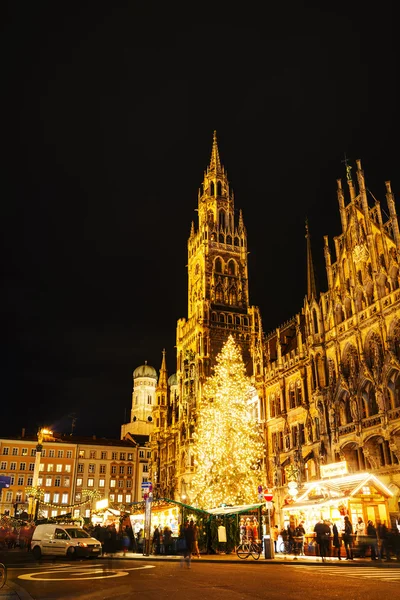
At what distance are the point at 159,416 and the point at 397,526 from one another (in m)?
57.0

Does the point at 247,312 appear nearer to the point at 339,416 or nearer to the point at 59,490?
the point at 339,416

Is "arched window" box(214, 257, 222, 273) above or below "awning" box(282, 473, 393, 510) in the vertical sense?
above

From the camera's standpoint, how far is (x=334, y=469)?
34531mm

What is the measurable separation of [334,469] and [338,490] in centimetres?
486

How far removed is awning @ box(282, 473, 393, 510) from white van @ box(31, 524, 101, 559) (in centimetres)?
1298

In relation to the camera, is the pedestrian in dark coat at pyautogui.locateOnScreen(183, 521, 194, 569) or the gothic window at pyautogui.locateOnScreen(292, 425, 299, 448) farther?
the gothic window at pyautogui.locateOnScreen(292, 425, 299, 448)

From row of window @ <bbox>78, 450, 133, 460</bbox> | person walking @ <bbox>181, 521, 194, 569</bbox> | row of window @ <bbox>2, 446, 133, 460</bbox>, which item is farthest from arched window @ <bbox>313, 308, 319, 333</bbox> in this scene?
row of window @ <bbox>78, 450, 133, 460</bbox>

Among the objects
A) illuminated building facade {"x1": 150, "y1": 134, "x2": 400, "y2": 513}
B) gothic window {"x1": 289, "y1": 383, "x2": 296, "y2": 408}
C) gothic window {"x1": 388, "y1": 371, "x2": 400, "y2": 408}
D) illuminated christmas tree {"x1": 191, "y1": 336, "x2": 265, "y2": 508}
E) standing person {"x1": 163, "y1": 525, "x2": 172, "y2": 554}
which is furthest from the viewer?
gothic window {"x1": 289, "y1": 383, "x2": 296, "y2": 408}

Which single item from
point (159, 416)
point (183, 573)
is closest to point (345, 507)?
point (183, 573)

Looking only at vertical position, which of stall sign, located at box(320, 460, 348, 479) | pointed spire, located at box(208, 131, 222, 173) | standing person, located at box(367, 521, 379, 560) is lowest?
standing person, located at box(367, 521, 379, 560)

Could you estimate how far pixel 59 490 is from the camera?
94.5 metres

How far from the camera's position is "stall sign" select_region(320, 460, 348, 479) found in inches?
1326

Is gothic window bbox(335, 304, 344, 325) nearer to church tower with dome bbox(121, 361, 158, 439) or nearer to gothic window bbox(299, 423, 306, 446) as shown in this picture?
gothic window bbox(299, 423, 306, 446)

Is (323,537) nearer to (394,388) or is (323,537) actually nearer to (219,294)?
(394,388)
